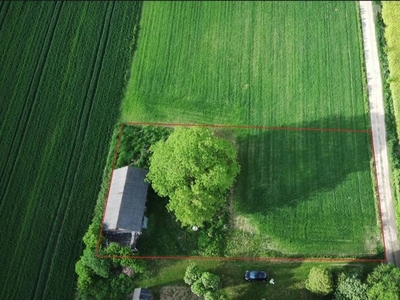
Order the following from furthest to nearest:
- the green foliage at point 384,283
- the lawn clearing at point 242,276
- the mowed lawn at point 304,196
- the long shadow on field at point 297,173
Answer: the long shadow on field at point 297,173 → the mowed lawn at point 304,196 → the lawn clearing at point 242,276 → the green foliage at point 384,283

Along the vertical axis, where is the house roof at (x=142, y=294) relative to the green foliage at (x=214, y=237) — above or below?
below

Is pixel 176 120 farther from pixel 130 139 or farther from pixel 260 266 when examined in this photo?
pixel 260 266

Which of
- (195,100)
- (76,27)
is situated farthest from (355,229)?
(76,27)

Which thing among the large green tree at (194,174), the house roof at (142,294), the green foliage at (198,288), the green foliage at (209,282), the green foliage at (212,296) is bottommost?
the house roof at (142,294)

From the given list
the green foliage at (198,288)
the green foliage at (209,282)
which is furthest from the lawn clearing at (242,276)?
the green foliage at (198,288)

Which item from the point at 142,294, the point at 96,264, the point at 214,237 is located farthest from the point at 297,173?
the point at 96,264

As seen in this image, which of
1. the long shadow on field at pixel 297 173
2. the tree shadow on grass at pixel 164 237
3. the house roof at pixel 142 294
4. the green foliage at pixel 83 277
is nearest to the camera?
the house roof at pixel 142 294

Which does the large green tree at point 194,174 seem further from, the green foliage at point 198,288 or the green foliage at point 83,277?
the green foliage at point 83,277

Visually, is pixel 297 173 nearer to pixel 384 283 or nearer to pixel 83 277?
pixel 384 283
